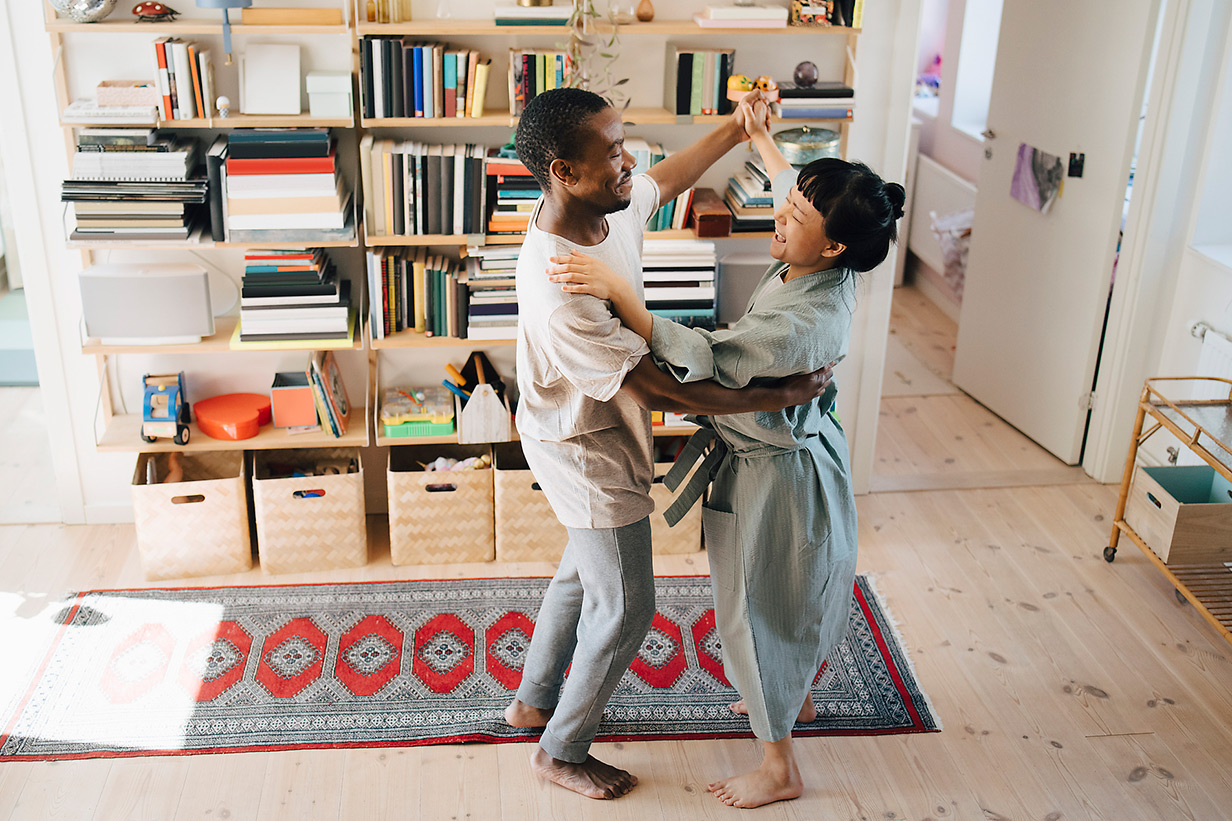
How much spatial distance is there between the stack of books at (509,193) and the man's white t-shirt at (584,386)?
0.77 m

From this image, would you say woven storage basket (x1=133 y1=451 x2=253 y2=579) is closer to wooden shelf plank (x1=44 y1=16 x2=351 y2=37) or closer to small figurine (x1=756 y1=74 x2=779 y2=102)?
wooden shelf plank (x1=44 y1=16 x2=351 y2=37)

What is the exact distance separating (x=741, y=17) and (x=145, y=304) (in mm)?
1786

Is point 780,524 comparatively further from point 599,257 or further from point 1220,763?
point 1220,763

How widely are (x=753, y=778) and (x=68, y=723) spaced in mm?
1603

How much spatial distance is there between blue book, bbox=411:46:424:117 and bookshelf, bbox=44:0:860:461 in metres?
0.04

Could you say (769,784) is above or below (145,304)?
below

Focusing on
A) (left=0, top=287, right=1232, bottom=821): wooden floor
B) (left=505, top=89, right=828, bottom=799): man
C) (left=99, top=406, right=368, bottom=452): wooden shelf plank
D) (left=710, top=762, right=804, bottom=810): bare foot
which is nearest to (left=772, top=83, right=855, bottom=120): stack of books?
(left=505, top=89, right=828, bottom=799): man

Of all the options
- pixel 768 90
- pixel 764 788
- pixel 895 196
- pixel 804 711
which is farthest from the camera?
pixel 804 711

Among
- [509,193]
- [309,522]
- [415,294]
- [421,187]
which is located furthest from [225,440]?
[509,193]

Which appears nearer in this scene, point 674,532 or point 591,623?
point 591,623

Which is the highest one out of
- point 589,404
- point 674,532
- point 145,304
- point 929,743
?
point 589,404

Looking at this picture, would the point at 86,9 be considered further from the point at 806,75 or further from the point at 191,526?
the point at 806,75

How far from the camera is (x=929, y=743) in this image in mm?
2584

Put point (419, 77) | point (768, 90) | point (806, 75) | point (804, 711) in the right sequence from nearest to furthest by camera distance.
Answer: point (768, 90)
point (804, 711)
point (419, 77)
point (806, 75)
